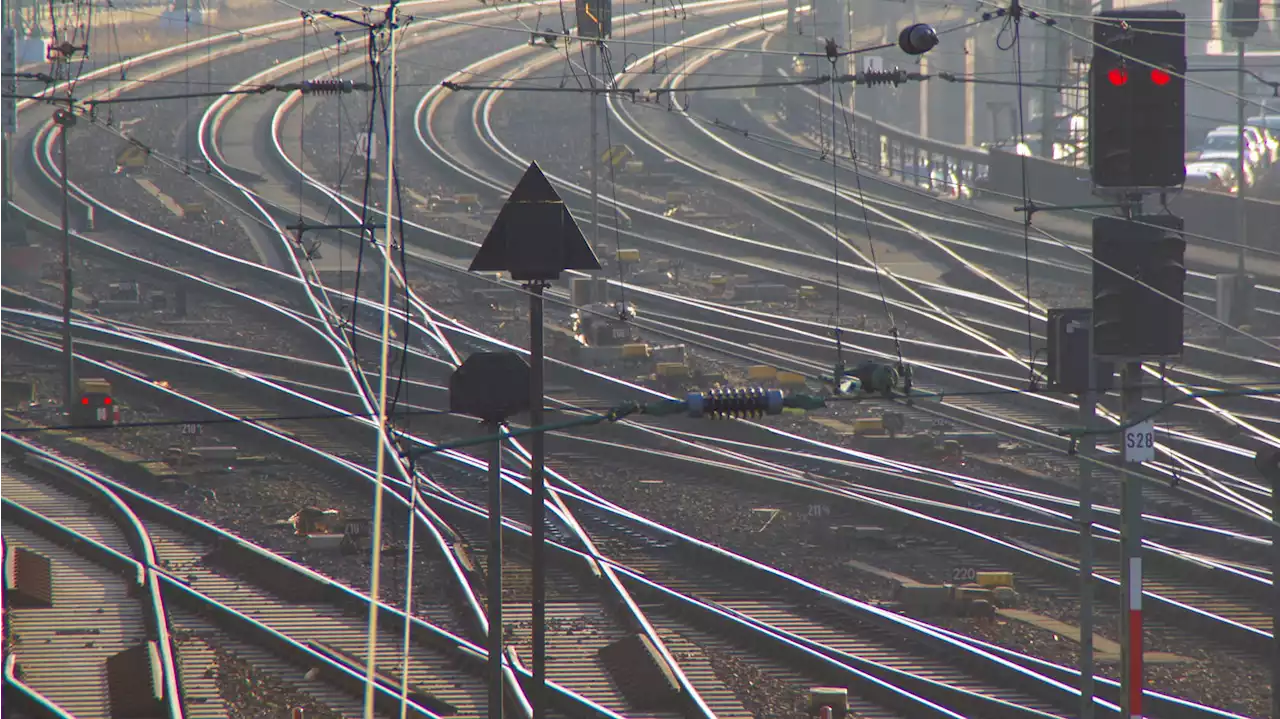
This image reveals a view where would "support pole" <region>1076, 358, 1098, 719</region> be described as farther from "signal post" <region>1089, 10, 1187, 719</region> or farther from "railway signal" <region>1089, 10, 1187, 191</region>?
"railway signal" <region>1089, 10, 1187, 191</region>

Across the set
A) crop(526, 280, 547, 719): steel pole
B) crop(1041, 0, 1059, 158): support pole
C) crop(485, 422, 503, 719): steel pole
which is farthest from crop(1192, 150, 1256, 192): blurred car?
crop(485, 422, 503, 719): steel pole

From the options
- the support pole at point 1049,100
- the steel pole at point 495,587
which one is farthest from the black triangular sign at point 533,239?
the support pole at point 1049,100

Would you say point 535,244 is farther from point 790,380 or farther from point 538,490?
point 790,380

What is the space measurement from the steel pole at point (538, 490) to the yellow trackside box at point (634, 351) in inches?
516

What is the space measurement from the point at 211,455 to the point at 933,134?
35.0 meters

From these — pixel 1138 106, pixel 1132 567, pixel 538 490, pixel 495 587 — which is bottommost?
pixel 1132 567

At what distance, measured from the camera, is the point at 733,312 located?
27.5 metres

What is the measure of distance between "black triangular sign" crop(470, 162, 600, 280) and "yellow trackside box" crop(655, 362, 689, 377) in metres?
12.8

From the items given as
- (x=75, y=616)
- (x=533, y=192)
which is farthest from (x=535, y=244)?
(x=75, y=616)

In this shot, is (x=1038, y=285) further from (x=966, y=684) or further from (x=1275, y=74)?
(x=1275, y=74)

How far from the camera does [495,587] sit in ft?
34.4

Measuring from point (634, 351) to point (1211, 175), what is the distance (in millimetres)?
19473

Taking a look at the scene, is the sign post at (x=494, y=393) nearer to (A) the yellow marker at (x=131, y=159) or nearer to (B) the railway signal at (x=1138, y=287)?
(B) the railway signal at (x=1138, y=287)

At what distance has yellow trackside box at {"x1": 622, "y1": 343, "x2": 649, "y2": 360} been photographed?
2492 cm
